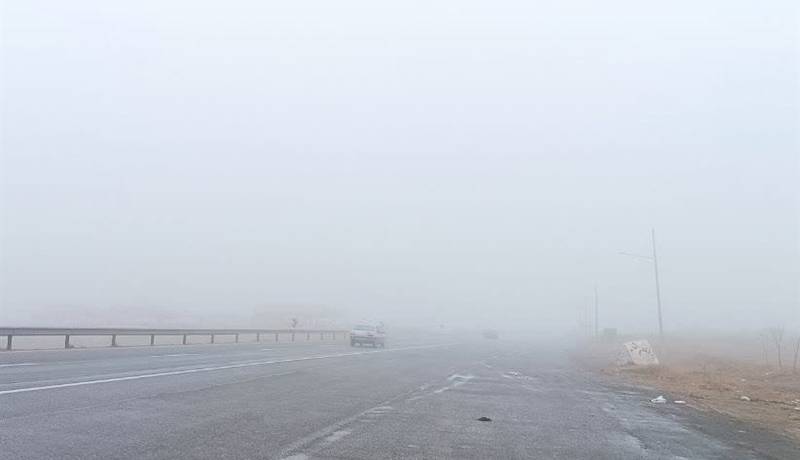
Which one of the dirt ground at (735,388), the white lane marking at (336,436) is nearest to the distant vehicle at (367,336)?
the dirt ground at (735,388)

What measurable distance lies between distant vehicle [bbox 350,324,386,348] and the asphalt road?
31.6 m

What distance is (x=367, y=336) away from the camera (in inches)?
2088

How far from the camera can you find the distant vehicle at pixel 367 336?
53094 mm

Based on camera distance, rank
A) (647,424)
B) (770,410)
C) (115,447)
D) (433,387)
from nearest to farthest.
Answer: (115,447), (647,424), (770,410), (433,387)

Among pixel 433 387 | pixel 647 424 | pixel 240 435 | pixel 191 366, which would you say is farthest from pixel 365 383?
pixel 240 435

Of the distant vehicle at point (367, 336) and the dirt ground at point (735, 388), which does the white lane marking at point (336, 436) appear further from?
the distant vehicle at point (367, 336)

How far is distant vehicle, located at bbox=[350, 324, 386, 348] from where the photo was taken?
53094mm

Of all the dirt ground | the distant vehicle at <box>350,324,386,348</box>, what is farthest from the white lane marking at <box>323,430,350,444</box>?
the distant vehicle at <box>350,324,386,348</box>

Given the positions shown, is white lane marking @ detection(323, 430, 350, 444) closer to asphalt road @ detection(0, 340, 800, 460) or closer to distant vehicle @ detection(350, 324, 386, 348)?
asphalt road @ detection(0, 340, 800, 460)

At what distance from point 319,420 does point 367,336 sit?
41.2m

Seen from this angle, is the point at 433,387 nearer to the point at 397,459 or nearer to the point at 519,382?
the point at 519,382

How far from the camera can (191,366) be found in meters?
22.7

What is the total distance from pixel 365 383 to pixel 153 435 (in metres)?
11.2

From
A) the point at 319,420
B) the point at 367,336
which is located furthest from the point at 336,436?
the point at 367,336
